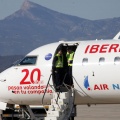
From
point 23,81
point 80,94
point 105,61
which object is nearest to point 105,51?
point 105,61

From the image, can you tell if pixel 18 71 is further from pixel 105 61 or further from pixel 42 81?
pixel 105 61

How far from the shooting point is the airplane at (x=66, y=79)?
109 feet

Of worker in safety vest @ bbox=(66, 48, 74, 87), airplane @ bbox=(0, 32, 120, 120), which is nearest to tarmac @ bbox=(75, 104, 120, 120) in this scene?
airplane @ bbox=(0, 32, 120, 120)

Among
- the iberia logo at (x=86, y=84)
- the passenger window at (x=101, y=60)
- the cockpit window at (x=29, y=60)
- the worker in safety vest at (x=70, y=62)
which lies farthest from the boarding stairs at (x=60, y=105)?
the passenger window at (x=101, y=60)

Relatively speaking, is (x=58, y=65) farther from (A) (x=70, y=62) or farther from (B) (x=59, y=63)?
(A) (x=70, y=62)

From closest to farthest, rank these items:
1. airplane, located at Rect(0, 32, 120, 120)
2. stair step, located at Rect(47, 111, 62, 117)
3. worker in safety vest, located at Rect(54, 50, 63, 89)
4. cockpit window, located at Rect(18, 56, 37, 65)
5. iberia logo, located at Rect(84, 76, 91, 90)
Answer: airplane, located at Rect(0, 32, 120, 120) < iberia logo, located at Rect(84, 76, 91, 90) < stair step, located at Rect(47, 111, 62, 117) < worker in safety vest, located at Rect(54, 50, 63, 89) < cockpit window, located at Rect(18, 56, 37, 65)

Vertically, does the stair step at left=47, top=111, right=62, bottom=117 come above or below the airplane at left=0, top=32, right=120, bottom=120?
below

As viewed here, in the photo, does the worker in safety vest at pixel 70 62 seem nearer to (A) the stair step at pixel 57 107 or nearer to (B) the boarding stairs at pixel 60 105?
(B) the boarding stairs at pixel 60 105

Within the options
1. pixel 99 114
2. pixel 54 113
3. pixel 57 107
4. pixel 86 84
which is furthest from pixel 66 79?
pixel 99 114

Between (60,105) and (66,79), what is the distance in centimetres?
155

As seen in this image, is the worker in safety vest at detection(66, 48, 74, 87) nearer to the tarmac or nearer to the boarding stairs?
the boarding stairs

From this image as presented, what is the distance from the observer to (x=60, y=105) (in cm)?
3466

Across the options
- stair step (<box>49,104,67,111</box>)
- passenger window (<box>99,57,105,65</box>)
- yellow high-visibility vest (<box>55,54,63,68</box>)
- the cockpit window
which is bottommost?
stair step (<box>49,104,67,111</box>)

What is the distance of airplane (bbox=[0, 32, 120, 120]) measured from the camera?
3312cm
